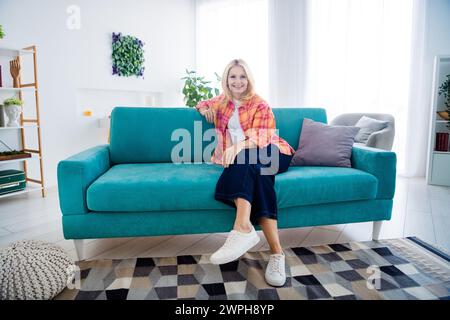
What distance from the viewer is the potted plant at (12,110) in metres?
2.71

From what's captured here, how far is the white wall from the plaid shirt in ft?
7.16

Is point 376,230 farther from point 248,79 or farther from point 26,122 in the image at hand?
point 26,122

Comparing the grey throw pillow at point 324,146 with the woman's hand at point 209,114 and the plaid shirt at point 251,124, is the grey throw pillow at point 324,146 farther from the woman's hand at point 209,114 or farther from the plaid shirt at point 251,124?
the woman's hand at point 209,114

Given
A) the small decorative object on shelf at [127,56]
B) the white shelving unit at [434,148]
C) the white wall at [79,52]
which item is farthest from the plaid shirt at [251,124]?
Result: the small decorative object on shelf at [127,56]

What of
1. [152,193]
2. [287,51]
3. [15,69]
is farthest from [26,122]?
[287,51]

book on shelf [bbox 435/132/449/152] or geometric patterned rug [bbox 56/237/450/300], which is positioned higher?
book on shelf [bbox 435/132/449/152]

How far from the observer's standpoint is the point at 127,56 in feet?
13.2

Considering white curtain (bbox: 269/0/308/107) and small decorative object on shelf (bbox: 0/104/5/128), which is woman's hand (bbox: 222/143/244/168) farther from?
white curtain (bbox: 269/0/308/107)

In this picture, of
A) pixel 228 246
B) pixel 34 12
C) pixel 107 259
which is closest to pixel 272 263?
pixel 228 246

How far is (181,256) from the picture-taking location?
1714mm

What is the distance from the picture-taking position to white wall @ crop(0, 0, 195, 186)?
310 cm

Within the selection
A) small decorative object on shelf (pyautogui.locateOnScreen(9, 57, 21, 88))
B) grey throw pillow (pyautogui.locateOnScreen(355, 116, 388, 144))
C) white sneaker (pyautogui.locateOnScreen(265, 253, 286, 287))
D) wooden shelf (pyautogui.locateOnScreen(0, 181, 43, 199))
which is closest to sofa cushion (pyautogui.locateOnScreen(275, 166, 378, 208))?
white sneaker (pyautogui.locateOnScreen(265, 253, 286, 287))

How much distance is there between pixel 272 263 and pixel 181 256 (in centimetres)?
52
